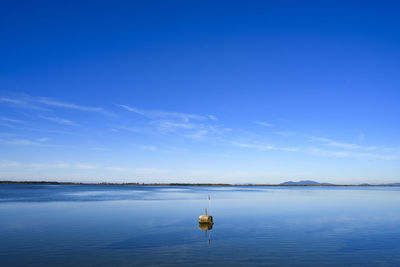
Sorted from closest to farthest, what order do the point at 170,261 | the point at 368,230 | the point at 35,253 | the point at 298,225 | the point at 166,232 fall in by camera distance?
the point at 170,261, the point at 35,253, the point at 166,232, the point at 368,230, the point at 298,225

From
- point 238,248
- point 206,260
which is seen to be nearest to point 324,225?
point 238,248

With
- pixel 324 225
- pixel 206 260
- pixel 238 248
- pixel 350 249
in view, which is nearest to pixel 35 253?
pixel 206 260

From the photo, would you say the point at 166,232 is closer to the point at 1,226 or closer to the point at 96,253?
the point at 96,253

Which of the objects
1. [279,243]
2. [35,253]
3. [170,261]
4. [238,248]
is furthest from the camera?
[279,243]

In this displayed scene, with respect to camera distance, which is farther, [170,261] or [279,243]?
[279,243]

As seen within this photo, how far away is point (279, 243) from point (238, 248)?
400 centimetres

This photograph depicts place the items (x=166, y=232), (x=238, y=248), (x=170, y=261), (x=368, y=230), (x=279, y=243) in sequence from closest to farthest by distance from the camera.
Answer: (x=170, y=261), (x=238, y=248), (x=279, y=243), (x=166, y=232), (x=368, y=230)

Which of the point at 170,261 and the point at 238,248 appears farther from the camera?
the point at 238,248

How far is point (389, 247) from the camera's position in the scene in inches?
918

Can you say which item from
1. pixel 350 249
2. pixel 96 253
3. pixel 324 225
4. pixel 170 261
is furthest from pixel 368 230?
pixel 96 253

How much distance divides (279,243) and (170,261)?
9853 mm

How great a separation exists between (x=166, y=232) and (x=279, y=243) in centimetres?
1063

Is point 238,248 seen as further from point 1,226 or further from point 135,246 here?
point 1,226

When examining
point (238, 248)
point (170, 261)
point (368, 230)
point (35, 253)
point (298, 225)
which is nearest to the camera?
point (170, 261)
